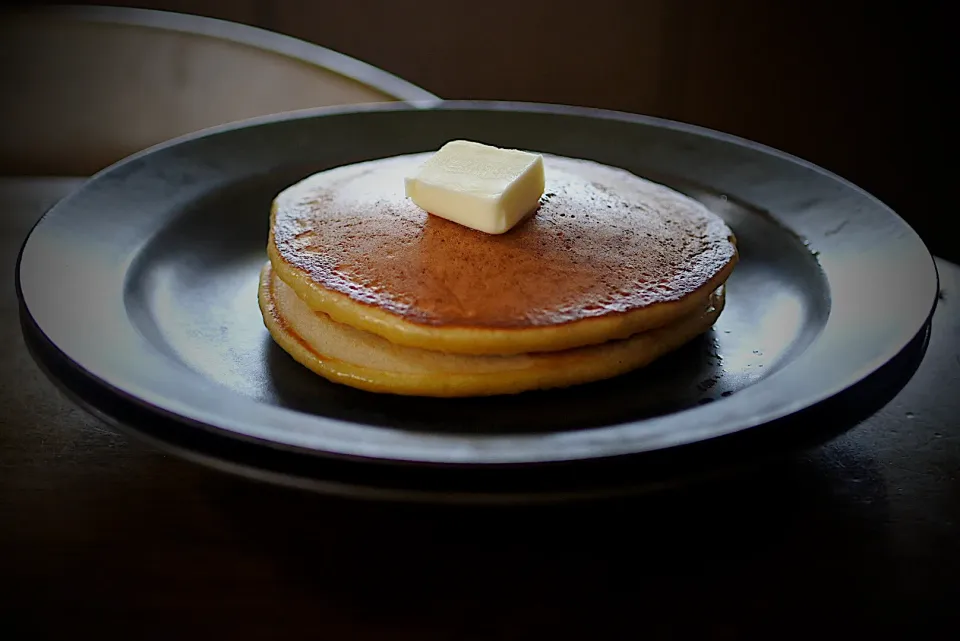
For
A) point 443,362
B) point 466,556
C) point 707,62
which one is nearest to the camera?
point 466,556

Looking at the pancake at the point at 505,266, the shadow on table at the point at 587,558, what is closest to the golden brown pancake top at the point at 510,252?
the pancake at the point at 505,266

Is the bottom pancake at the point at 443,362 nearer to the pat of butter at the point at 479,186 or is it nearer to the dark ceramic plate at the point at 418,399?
the dark ceramic plate at the point at 418,399

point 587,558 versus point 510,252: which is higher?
point 510,252

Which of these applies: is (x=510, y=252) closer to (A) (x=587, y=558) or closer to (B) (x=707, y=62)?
(A) (x=587, y=558)

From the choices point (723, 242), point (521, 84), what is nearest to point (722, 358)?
point (723, 242)

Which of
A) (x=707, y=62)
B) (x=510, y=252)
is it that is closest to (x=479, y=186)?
(x=510, y=252)

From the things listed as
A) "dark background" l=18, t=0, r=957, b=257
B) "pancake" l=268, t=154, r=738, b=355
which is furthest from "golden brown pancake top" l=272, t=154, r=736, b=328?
"dark background" l=18, t=0, r=957, b=257

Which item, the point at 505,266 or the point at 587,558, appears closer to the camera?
the point at 587,558
